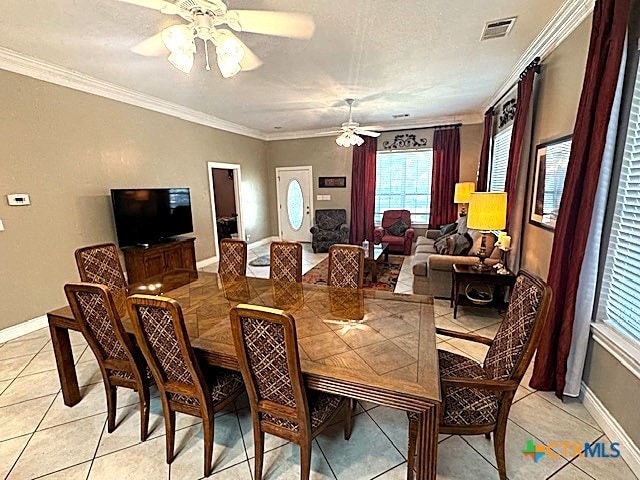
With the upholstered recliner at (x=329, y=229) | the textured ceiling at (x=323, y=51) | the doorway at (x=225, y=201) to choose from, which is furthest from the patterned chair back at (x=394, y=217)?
the doorway at (x=225, y=201)

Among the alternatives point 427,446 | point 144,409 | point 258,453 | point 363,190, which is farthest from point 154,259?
point 363,190

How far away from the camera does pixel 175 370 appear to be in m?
1.56

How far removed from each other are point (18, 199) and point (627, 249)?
5.12 meters

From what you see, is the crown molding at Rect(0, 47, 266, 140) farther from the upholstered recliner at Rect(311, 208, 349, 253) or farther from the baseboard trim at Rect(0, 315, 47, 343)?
the upholstered recliner at Rect(311, 208, 349, 253)

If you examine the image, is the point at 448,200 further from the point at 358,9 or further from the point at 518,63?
the point at 358,9

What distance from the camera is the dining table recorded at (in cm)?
124

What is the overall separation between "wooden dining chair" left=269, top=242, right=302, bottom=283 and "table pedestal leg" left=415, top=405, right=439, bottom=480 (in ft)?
5.46

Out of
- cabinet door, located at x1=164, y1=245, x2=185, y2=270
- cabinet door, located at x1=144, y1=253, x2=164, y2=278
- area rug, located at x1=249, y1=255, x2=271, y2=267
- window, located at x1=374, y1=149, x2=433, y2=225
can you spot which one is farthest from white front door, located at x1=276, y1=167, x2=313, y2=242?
cabinet door, located at x1=144, y1=253, x2=164, y2=278

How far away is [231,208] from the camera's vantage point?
873 centimetres

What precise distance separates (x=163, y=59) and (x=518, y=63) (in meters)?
3.85

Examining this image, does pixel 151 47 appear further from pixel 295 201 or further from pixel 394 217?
pixel 394 217

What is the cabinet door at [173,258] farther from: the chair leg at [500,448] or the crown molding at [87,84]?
the chair leg at [500,448]

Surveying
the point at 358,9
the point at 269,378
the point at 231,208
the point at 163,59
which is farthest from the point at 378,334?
the point at 231,208

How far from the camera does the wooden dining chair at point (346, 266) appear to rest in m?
2.51
